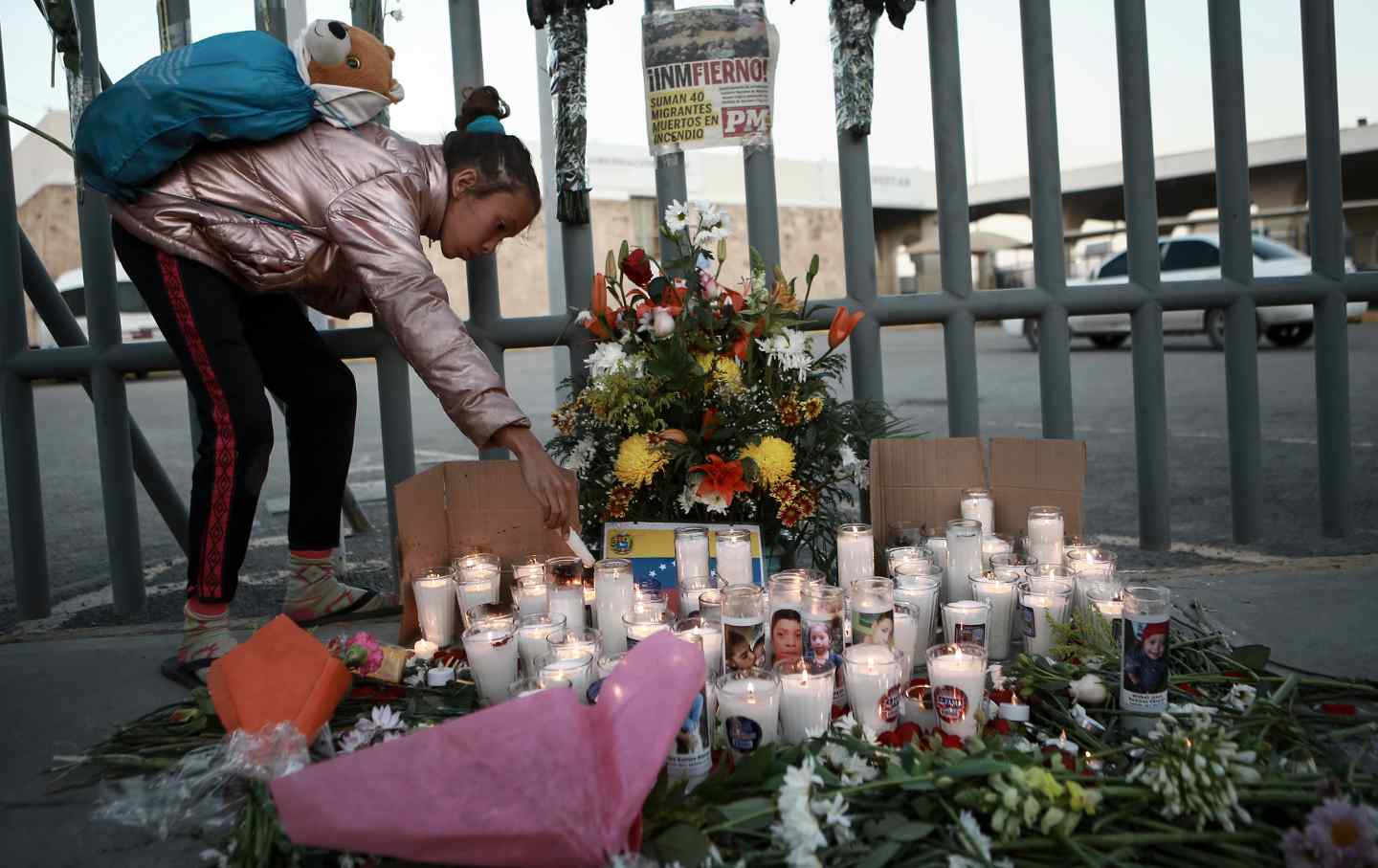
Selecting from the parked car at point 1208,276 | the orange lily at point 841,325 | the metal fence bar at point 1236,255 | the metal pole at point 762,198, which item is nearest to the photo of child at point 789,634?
the orange lily at point 841,325

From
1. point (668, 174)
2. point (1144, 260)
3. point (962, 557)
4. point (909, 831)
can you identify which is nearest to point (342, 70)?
point (668, 174)

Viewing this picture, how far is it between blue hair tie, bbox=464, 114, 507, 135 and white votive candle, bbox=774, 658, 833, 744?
1.85 metres

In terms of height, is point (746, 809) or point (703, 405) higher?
point (703, 405)

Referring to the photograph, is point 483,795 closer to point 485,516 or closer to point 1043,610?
point 1043,610

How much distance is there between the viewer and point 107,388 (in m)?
3.64

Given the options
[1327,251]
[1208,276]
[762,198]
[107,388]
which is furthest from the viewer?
[1208,276]

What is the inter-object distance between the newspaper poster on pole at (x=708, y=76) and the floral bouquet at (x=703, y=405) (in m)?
0.66

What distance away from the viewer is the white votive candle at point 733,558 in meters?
2.78

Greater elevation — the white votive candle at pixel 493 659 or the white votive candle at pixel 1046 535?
the white votive candle at pixel 1046 535

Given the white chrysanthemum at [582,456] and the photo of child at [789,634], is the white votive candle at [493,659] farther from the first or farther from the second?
the white chrysanthemum at [582,456]

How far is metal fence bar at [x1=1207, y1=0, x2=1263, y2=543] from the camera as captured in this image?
12.7 feet

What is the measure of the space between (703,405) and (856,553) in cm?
65

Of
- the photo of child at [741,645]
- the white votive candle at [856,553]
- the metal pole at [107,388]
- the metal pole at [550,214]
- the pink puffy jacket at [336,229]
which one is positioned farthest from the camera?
the metal pole at [550,214]

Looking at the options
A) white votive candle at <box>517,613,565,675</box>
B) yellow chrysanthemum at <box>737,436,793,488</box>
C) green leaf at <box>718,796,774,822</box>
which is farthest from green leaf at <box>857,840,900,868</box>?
yellow chrysanthemum at <box>737,436,793,488</box>
